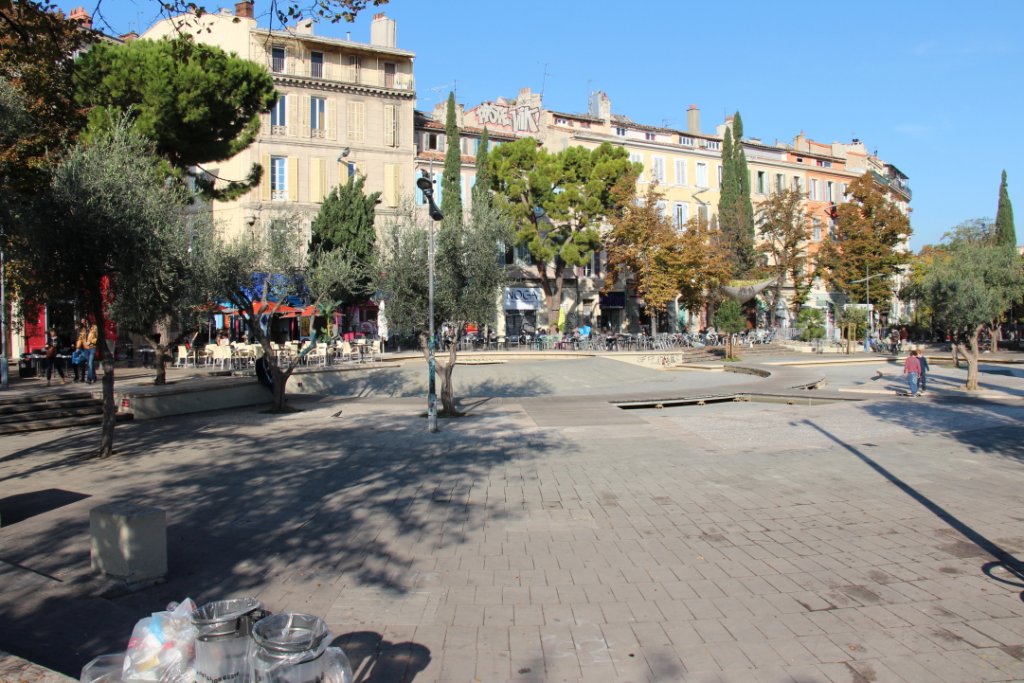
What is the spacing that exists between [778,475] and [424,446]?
19.1 feet

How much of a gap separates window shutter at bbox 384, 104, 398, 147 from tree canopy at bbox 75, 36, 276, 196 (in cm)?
1358

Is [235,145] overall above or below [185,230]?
above

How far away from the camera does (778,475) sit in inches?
388

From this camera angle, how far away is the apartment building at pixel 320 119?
117 feet

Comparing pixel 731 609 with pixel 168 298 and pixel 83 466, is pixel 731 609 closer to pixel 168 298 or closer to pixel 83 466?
pixel 83 466

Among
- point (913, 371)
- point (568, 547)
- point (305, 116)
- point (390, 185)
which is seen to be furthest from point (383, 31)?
point (568, 547)

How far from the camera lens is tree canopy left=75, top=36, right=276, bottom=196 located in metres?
22.5

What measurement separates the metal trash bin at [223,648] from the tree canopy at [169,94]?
2225 centimetres

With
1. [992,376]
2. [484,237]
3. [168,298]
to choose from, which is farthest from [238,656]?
[992,376]

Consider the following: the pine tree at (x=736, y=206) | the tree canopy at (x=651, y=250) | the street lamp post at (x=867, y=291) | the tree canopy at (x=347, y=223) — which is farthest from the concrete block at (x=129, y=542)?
the street lamp post at (x=867, y=291)

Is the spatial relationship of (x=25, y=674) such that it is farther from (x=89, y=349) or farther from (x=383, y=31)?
(x=383, y=31)

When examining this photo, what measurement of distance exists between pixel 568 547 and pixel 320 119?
3516cm

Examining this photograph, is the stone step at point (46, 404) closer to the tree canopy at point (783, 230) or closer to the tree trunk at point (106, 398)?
the tree trunk at point (106, 398)

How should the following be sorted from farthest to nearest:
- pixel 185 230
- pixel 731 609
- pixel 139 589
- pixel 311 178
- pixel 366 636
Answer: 1. pixel 311 178
2. pixel 185 230
3. pixel 139 589
4. pixel 731 609
5. pixel 366 636
